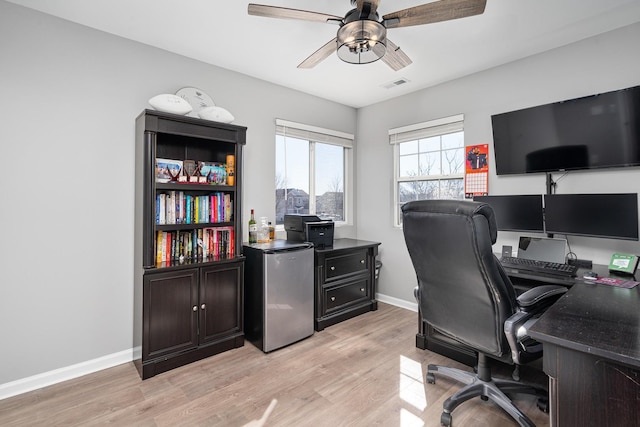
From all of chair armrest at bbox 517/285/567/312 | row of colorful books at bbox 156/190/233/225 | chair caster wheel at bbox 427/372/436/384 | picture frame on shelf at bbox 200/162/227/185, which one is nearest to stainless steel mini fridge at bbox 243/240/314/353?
row of colorful books at bbox 156/190/233/225

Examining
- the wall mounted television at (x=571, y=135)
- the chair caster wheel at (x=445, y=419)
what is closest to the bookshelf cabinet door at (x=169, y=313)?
the chair caster wheel at (x=445, y=419)

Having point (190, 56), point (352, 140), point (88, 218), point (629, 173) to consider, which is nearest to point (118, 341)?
point (88, 218)

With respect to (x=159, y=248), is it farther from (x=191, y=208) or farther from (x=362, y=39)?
(x=362, y=39)

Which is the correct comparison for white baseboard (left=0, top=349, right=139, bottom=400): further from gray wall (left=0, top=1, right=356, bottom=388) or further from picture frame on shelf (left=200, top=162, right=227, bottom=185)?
picture frame on shelf (left=200, top=162, right=227, bottom=185)

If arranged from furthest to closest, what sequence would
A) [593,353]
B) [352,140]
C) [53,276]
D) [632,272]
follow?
[352,140]
[53,276]
[632,272]
[593,353]

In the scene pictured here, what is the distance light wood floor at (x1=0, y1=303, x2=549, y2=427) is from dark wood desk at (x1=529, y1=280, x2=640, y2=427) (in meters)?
0.95

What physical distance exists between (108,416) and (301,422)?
119cm

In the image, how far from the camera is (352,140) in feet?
14.3

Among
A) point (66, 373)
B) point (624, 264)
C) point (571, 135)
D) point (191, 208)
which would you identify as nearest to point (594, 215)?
point (624, 264)

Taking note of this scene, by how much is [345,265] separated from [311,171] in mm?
1325

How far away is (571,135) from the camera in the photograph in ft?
8.16

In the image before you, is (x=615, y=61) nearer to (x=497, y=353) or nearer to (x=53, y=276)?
(x=497, y=353)

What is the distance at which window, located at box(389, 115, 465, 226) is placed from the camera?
341 cm

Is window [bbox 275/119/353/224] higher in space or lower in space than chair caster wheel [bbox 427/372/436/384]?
higher
